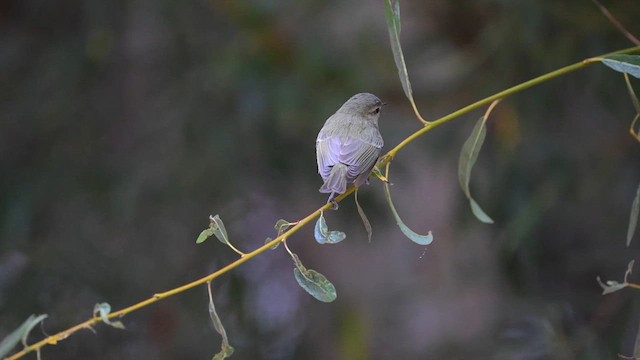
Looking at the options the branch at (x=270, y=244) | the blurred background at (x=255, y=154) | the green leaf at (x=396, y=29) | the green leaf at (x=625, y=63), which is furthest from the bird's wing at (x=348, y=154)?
the blurred background at (x=255, y=154)

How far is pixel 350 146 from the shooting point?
207 centimetres

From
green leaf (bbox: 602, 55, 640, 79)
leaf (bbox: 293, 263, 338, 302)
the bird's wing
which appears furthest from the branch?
the bird's wing

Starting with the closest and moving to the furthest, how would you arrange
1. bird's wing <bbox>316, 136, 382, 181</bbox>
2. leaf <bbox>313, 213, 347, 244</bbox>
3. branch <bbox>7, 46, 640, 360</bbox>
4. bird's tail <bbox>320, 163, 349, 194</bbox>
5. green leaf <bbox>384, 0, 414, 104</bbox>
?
1. branch <bbox>7, 46, 640, 360</bbox>
2. leaf <bbox>313, 213, 347, 244</bbox>
3. green leaf <bbox>384, 0, 414, 104</bbox>
4. bird's tail <bbox>320, 163, 349, 194</bbox>
5. bird's wing <bbox>316, 136, 382, 181</bbox>

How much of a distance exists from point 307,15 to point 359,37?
0.80 ft

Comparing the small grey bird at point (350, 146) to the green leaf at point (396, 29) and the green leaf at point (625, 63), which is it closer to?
the green leaf at point (396, 29)

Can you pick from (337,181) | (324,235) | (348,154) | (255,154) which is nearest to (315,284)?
(324,235)

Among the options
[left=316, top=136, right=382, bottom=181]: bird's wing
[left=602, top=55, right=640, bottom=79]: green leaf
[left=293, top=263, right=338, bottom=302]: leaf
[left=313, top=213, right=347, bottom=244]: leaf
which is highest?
[left=316, top=136, right=382, bottom=181]: bird's wing

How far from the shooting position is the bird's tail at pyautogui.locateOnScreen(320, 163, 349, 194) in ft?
5.84

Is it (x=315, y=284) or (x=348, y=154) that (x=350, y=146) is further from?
(x=315, y=284)

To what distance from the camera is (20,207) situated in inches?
138

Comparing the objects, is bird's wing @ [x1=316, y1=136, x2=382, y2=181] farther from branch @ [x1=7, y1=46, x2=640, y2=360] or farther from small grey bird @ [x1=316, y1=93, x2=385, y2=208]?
branch @ [x1=7, y1=46, x2=640, y2=360]

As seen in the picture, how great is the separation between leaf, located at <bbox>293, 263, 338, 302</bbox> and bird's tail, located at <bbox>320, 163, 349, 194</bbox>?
273 mm

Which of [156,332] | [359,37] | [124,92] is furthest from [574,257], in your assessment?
[124,92]

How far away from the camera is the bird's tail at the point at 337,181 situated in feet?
5.84
